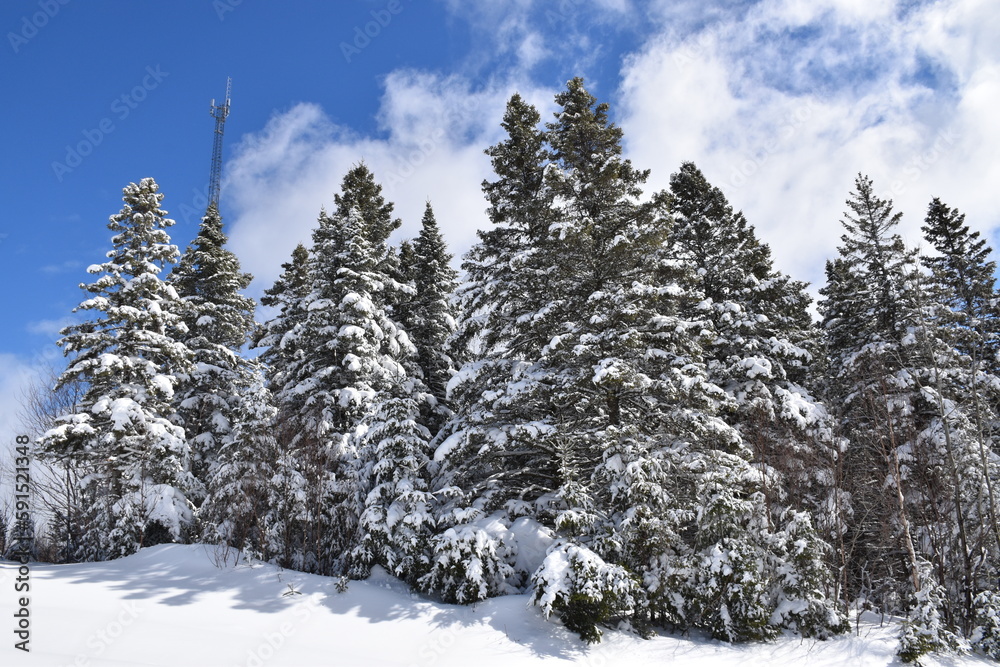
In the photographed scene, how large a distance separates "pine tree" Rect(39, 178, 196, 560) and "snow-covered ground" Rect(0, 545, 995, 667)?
10.7ft

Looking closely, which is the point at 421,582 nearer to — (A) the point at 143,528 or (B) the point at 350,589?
(B) the point at 350,589

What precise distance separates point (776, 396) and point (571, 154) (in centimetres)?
999

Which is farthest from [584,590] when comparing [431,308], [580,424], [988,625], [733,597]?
[431,308]

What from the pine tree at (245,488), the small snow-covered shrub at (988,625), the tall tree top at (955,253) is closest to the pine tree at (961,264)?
the tall tree top at (955,253)

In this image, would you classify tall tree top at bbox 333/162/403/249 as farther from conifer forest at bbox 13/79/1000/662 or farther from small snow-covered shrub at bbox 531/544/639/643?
small snow-covered shrub at bbox 531/544/639/643

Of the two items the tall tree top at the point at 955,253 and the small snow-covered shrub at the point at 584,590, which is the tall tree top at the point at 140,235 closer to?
the small snow-covered shrub at the point at 584,590

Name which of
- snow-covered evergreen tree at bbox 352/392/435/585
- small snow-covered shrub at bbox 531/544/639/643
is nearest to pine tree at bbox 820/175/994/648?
small snow-covered shrub at bbox 531/544/639/643

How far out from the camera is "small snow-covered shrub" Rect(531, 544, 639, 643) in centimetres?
956

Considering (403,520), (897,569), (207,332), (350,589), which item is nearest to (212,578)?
(350,589)

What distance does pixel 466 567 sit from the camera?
35.7ft

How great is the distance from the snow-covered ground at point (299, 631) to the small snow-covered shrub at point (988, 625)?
59cm

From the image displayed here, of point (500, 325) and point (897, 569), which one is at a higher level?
point (500, 325)

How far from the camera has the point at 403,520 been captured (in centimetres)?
1196

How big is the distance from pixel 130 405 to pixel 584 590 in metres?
14.0
